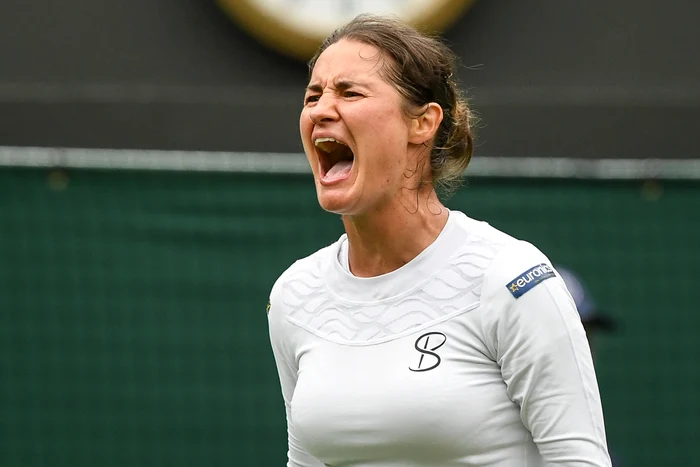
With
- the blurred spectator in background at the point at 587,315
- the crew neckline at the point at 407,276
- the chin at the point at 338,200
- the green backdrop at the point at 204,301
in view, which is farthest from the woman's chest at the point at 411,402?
the green backdrop at the point at 204,301

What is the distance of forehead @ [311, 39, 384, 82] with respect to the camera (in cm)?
199

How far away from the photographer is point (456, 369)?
1850mm

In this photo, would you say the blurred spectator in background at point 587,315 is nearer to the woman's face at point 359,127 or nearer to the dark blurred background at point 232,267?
the dark blurred background at point 232,267

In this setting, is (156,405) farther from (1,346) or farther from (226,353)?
(1,346)

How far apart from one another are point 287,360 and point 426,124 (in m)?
0.51

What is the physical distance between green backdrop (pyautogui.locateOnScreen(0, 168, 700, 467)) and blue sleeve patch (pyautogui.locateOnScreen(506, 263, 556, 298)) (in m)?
2.25

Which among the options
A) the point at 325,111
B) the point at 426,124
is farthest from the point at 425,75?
the point at 325,111

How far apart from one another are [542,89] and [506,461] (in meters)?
2.74

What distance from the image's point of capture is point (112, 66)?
4.48 m

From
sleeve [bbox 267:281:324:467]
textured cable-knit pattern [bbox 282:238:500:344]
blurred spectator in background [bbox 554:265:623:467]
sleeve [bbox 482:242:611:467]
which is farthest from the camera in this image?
blurred spectator in background [bbox 554:265:623:467]

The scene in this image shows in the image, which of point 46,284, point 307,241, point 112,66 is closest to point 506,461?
point 307,241

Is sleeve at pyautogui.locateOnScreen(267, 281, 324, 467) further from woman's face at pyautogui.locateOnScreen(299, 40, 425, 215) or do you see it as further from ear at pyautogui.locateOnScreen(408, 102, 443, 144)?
ear at pyautogui.locateOnScreen(408, 102, 443, 144)

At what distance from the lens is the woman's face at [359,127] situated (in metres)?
1.98

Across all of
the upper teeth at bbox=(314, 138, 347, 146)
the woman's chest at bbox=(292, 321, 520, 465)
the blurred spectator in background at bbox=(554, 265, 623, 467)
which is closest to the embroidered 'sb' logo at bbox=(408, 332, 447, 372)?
the woman's chest at bbox=(292, 321, 520, 465)
